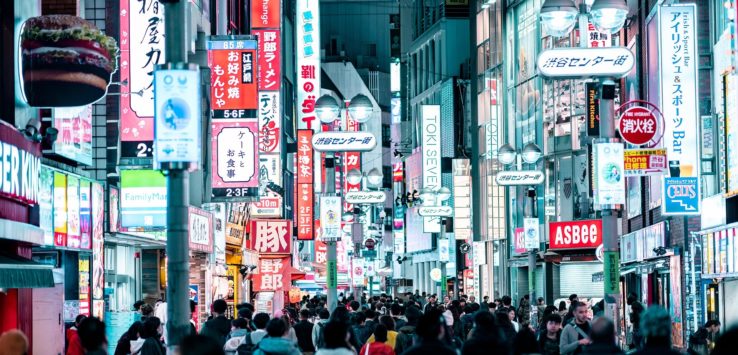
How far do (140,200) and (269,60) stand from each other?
20.0 metres

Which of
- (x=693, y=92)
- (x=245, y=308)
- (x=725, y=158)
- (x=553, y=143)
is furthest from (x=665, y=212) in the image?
(x=553, y=143)

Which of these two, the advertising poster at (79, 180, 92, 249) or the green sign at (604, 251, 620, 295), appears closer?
the green sign at (604, 251, 620, 295)

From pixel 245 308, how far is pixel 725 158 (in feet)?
38.5

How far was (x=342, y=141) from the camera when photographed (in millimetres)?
30641

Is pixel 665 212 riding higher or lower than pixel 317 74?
lower

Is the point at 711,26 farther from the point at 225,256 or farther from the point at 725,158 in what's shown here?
the point at 225,256

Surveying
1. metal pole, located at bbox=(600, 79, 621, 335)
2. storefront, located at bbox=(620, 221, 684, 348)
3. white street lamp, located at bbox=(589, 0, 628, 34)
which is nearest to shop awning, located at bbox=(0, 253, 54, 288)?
metal pole, located at bbox=(600, 79, 621, 335)

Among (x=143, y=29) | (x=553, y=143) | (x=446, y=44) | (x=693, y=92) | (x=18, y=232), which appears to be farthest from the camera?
(x=446, y=44)

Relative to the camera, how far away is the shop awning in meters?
19.0

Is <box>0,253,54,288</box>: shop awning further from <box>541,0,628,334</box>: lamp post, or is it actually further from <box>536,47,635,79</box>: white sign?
<box>541,0,628,334</box>: lamp post

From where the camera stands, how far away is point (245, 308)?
70.4 feet

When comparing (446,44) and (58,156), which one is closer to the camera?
(58,156)

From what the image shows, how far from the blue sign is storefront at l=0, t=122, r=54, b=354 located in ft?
40.1

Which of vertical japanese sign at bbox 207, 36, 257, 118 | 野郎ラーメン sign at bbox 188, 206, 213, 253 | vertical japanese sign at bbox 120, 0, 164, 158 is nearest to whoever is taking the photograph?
vertical japanese sign at bbox 120, 0, 164, 158
